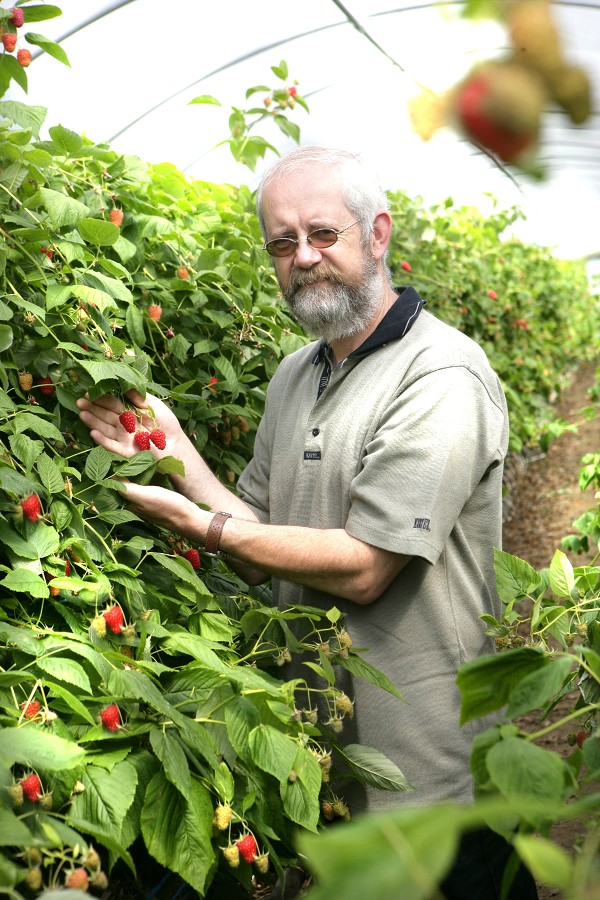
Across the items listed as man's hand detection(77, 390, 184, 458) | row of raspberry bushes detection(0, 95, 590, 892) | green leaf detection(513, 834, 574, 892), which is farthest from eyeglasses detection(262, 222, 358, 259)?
green leaf detection(513, 834, 574, 892)

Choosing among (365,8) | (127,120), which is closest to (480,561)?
(365,8)

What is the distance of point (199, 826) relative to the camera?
1213mm

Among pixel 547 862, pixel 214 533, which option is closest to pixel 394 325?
pixel 214 533

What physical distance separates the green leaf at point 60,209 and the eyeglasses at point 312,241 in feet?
1.50

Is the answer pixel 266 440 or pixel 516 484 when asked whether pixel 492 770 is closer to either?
pixel 266 440

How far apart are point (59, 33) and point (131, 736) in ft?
14.2

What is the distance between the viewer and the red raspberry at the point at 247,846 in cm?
128

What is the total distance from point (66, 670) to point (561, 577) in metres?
0.82

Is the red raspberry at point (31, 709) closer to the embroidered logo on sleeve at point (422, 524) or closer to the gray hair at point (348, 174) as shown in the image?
the embroidered logo on sleeve at point (422, 524)

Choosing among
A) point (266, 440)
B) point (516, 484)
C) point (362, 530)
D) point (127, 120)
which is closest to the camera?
point (362, 530)

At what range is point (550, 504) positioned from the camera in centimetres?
748

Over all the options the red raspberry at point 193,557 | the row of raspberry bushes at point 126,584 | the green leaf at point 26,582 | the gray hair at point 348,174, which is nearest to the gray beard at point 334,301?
the gray hair at point 348,174

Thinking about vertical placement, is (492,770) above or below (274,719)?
above

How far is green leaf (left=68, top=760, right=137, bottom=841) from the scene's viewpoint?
1.13m
